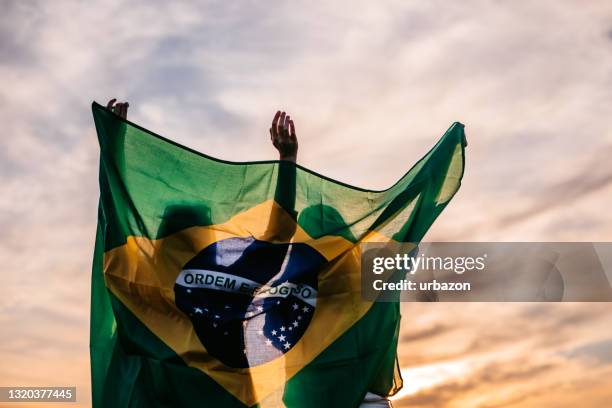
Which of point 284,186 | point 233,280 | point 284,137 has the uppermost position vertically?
point 284,137

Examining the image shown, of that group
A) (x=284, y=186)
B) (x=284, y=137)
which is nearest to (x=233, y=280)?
(x=284, y=186)

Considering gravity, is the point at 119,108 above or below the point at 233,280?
above

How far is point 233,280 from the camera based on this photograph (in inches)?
382

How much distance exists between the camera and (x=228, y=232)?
9836 millimetres

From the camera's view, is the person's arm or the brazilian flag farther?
the person's arm

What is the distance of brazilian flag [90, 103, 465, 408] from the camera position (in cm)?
938

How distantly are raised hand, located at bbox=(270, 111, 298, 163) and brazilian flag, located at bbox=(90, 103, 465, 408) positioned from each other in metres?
0.16

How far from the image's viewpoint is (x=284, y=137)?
1001cm

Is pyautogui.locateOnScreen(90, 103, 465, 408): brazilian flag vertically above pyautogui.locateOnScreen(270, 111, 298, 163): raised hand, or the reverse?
pyautogui.locateOnScreen(270, 111, 298, 163): raised hand

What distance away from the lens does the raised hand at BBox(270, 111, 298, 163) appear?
10008 millimetres

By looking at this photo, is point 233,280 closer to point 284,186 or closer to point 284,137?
point 284,186

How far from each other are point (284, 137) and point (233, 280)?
69.1 inches

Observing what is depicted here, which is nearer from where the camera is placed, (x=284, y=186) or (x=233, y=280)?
(x=233, y=280)

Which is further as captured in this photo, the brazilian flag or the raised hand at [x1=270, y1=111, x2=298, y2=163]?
the raised hand at [x1=270, y1=111, x2=298, y2=163]
